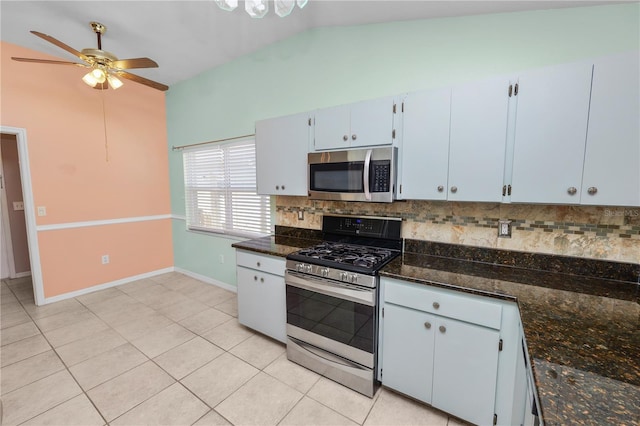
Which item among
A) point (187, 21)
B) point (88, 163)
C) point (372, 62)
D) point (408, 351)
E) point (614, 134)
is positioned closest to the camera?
point (614, 134)

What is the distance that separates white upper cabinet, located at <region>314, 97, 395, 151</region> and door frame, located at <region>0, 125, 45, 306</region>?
346cm

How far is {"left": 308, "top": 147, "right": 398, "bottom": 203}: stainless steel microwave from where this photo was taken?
6.26ft

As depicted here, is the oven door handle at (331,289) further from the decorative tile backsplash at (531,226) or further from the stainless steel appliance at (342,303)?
the decorative tile backsplash at (531,226)

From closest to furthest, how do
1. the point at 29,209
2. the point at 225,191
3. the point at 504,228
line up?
the point at 504,228 < the point at 29,209 < the point at 225,191

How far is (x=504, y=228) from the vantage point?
1873 millimetres

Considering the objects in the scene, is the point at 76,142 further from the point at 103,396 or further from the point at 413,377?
the point at 413,377

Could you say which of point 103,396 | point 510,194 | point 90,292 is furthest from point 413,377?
point 90,292

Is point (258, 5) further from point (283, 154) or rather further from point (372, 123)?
point (283, 154)

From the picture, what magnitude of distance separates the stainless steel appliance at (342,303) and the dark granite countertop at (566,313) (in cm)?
17

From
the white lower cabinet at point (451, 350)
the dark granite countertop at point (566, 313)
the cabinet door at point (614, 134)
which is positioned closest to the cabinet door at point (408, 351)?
the white lower cabinet at point (451, 350)

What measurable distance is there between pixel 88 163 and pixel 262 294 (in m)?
3.13

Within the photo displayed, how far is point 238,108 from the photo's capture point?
3.29m

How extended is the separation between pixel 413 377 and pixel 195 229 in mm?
3552

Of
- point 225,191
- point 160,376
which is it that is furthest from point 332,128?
point 160,376
